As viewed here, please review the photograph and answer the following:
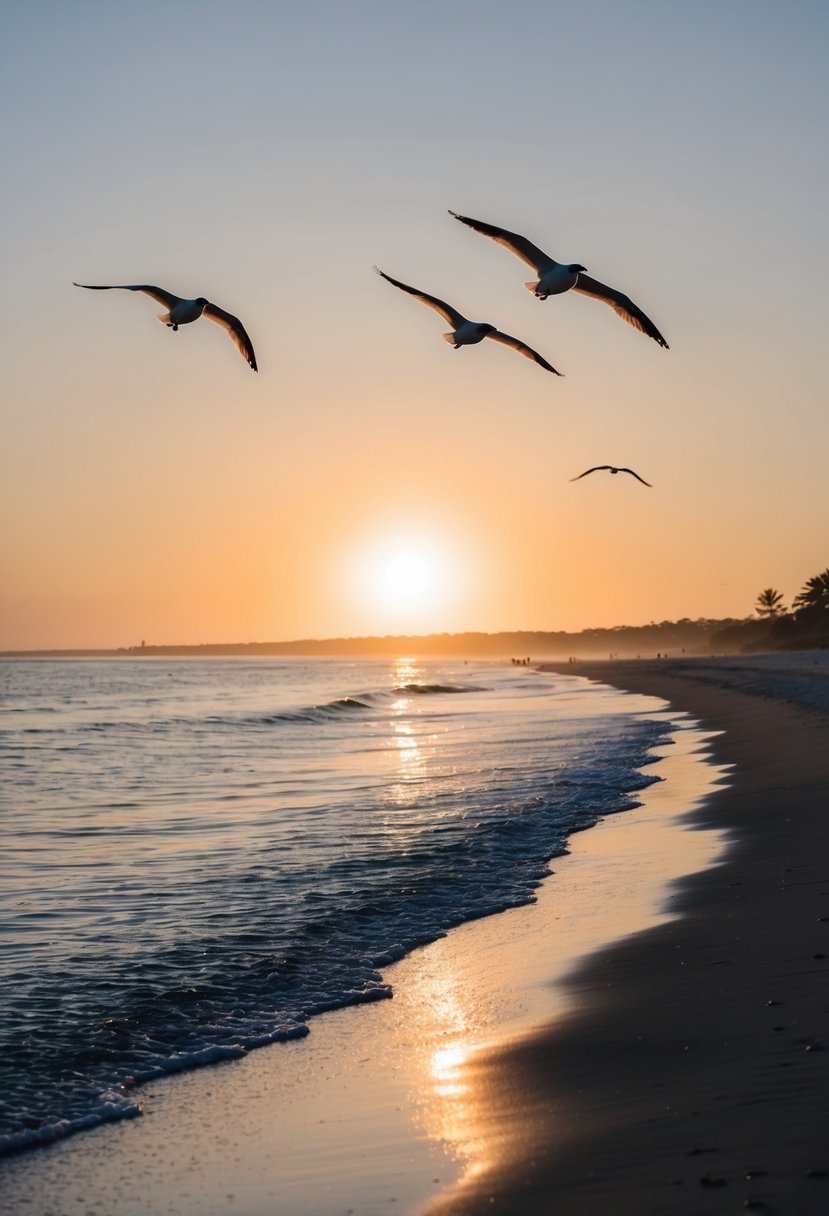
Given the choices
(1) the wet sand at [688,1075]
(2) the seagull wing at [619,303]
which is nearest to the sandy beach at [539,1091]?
(1) the wet sand at [688,1075]

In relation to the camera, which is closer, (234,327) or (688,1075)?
(688,1075)

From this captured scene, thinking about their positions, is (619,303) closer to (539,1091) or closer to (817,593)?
(539,1091)

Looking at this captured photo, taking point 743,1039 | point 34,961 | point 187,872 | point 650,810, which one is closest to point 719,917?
point 743,1039

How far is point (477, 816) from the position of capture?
59.3 ft

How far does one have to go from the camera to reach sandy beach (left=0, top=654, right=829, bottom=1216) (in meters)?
5.16

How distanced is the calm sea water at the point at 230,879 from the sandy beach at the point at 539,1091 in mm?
556

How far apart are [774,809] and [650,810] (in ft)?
8.00

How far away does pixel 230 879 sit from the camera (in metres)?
13.5

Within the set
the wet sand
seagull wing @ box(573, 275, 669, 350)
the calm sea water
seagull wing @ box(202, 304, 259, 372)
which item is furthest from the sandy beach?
seagull wing @ box(202, 304, 259, 372)

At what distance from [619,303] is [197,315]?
5452 millimetres

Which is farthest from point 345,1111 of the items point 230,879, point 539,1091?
point 230,879

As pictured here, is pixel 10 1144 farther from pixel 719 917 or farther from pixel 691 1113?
pixel 719 917

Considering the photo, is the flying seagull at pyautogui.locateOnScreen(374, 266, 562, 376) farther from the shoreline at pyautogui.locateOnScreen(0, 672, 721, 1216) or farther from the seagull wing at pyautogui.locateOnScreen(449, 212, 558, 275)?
the shoreline at pyautogui.locateOnScreen(0, 672, 721, 1216)

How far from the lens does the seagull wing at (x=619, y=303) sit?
14.5 m
